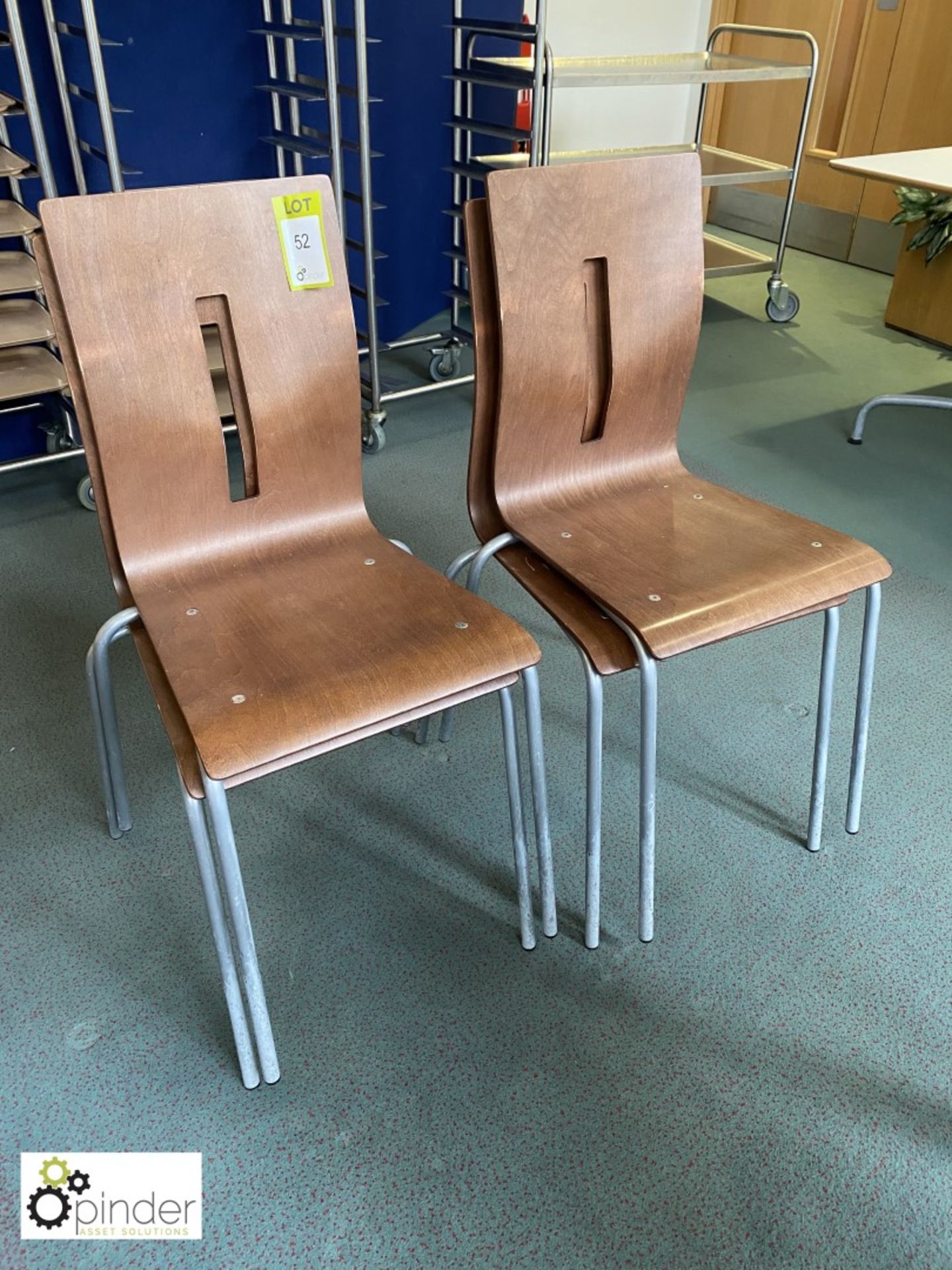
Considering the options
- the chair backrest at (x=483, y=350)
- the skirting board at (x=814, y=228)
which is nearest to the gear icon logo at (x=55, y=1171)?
the chair backrest at (x=483, y=350)

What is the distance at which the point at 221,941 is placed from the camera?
1.20 m

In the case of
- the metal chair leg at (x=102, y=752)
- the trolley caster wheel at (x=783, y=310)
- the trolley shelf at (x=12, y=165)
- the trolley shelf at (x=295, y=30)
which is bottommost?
the trolley caster wheel at (x=783, y=310)

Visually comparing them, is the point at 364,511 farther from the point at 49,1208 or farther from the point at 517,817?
the point at 49,1208

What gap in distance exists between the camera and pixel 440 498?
2.72 metres

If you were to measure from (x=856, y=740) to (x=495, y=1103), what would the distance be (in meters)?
0.78

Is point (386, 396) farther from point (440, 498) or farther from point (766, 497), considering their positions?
point (766, 497)

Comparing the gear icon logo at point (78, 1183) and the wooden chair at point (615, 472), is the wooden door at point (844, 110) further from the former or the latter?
the gear icon logo at point (78, 1183)

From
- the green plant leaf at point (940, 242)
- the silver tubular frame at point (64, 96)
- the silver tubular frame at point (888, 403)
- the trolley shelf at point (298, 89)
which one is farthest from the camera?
the green plant leaf at point (940, 242)

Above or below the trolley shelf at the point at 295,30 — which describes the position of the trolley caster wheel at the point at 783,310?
below

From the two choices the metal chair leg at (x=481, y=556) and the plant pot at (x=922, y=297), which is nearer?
the metal chair leg at (x=481, y=556)

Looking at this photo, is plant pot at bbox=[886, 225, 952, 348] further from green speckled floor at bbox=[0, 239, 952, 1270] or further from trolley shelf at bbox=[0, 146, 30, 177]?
trolley shelf at bbox=[0, 146, 30, 177]

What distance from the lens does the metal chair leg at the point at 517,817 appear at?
1343 mm

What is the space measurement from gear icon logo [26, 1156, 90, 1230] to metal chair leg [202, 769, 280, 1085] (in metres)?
0.24

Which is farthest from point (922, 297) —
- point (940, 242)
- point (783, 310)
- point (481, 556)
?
point (481, 556)
